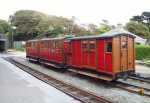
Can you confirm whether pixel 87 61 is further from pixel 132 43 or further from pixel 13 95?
pixel 13 95

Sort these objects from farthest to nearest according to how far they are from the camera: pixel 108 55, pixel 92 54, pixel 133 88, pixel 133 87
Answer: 1. pixel 92 54
2. pixel 108 55
3. pixel 133 87
4. pixel 133 88

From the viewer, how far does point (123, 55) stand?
16.2 m

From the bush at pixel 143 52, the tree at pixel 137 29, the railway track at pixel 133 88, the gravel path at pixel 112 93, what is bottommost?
the gravel path at pixel 112 93

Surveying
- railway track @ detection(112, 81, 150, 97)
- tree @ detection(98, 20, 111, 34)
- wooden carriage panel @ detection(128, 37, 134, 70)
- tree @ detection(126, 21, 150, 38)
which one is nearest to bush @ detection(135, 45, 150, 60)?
wooden carriage panel @ detection(128, 37, 134, 70)

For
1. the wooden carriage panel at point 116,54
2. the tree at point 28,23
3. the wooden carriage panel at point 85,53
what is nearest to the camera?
the wooden carriage panel at point 116,54

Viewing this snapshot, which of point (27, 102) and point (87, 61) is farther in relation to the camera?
point (87, 61)

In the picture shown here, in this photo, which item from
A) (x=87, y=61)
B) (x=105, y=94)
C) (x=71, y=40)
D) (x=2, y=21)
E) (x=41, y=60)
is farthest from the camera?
(x=2, y=21)

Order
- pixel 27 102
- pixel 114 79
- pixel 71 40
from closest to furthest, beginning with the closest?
1. pixel 27 102
2. pixel 114 79
3. pixel 71 40

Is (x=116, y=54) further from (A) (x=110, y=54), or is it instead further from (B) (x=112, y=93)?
(B) (x=112, y=93)

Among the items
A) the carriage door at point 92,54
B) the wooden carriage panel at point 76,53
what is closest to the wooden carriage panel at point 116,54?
the carriage door at point 92,54

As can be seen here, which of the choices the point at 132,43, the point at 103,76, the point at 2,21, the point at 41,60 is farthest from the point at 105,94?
the point at 2,21

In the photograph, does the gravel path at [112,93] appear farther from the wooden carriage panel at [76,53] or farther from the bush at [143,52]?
the bush at [143,52]

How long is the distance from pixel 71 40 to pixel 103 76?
5.06 meters


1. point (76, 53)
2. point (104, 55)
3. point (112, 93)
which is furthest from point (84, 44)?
point (112, 93)
